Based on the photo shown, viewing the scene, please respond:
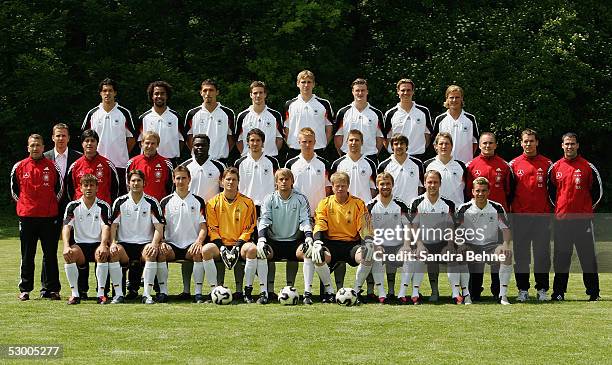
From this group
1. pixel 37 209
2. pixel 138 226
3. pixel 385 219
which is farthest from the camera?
pixel 37 209

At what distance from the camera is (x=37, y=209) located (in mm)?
10602

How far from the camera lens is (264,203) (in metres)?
10.3

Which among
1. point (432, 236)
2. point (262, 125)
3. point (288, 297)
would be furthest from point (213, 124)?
point (432, 236)

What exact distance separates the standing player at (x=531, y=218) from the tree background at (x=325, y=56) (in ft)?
50.3

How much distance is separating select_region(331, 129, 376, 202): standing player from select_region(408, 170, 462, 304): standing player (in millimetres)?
637

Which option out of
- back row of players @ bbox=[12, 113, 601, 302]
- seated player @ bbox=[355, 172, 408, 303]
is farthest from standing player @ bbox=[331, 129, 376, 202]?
seated player @ bbox=[355, 172, 408, 303]

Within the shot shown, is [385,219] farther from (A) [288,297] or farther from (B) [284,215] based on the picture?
(A) [288,297]

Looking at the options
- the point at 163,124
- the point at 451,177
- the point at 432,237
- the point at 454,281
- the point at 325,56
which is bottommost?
the point at 454,281

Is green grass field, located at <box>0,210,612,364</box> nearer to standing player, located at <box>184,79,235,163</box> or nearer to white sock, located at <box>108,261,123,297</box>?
white sock, located at <box>108,261,123,297</box>

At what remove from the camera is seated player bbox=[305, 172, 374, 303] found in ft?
33.3

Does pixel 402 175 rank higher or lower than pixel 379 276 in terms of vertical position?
higher

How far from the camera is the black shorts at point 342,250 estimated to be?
1016cm

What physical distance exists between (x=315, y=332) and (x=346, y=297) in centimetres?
164

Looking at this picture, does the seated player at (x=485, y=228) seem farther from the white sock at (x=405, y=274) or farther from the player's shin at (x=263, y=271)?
the player's shin at (x=263, y=271)
